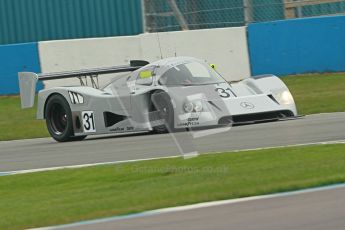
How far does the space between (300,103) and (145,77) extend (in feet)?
13.8

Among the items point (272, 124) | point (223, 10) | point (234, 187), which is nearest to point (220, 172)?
point (234, 187)

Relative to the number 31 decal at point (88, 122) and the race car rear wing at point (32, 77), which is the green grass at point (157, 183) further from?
the race car rear wing at point (32, 77)

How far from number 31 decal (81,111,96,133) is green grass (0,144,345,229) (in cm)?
361

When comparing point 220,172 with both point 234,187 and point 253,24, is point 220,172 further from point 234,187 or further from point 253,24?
point 253,24

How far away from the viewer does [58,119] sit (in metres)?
14.3

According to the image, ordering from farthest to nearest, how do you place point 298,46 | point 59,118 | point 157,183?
point 298,46, point 59,118, point 157,183

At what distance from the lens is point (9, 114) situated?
18.6 metres

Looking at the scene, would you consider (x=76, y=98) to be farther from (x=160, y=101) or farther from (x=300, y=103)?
(x=300, y=103)

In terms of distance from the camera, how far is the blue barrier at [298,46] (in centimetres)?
1922

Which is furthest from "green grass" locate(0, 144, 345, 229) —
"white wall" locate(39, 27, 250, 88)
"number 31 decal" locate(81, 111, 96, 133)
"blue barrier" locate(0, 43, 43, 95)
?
"white wall" locate(39, 27, 250, 88)

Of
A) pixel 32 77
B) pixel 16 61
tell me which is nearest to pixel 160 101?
pixel 32 77

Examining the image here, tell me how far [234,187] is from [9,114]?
11.7 metres

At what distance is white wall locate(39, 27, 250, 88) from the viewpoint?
20.4 metres

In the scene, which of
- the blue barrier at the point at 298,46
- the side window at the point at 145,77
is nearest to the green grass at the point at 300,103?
the blue barrier at the point at 298,46
